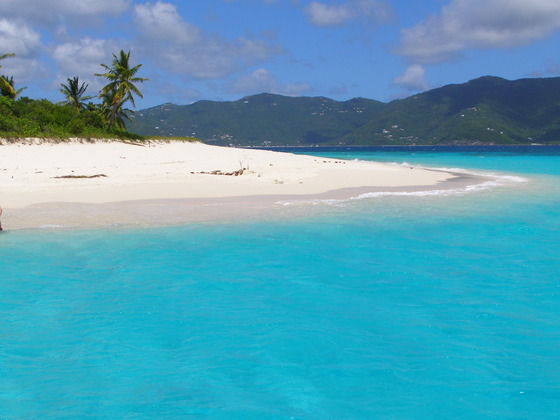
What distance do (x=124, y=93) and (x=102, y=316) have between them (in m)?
47.1

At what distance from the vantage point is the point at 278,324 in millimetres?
6953

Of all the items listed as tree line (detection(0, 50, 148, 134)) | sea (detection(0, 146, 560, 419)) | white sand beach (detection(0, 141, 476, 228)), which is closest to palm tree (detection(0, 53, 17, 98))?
tree line (detection(0, 50, 148, 134))

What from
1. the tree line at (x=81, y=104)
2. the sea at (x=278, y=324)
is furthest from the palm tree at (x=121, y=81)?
the sea at (x=278, y=324)

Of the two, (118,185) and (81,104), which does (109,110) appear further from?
(118,185)

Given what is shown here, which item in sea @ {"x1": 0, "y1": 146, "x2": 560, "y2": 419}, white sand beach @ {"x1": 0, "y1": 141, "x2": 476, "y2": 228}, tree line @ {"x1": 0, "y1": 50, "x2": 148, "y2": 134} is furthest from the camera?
tree line @ {"x1": 0, "y1": 50, "x2": 148, "y2": 134}

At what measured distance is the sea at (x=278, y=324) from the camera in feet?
16.5

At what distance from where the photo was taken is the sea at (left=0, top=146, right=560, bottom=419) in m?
5.04

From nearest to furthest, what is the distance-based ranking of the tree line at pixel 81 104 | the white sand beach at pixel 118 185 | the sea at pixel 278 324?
the sea at pixel 278 324 < the white sand beach at pixel 118 185 < the tree line at pixel 81 104

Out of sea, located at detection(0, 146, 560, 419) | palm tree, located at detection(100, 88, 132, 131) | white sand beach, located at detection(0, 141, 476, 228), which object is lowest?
sea, located at detection(0, 146, 560, 419)

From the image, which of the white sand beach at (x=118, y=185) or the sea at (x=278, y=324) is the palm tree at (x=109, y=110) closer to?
the white sand beach at (x=118, y=185)

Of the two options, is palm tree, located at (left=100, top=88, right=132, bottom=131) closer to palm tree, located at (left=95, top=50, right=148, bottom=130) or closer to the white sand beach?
palm tree, located at (left=95, top=50, right=148, bottom=130)

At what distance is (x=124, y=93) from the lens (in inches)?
1954

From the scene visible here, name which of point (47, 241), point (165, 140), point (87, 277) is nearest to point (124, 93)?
point (165, 140)

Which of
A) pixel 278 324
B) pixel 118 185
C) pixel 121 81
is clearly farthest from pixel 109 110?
pixel 278 324
